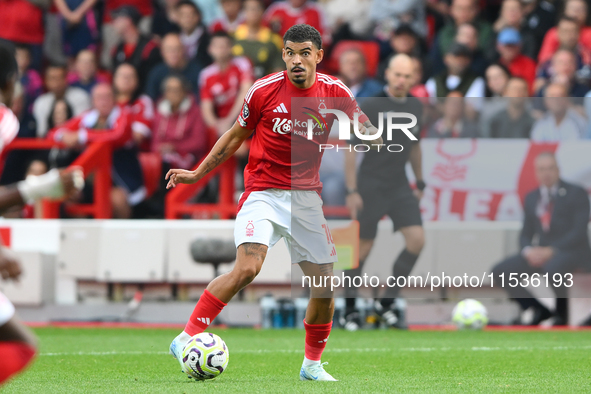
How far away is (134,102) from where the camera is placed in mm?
13391

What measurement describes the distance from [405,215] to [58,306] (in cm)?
482

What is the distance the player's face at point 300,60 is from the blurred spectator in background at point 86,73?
8.51 metres

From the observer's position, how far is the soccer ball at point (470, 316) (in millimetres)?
10688

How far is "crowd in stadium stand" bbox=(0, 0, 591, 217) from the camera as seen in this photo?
11867mm

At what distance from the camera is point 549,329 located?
10.9 m

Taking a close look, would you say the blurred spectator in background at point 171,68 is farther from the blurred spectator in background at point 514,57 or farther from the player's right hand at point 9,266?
the player's right hand at point 9,266

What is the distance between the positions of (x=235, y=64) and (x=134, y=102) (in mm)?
1714

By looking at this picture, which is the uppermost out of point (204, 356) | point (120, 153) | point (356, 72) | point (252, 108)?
point (356, 72)

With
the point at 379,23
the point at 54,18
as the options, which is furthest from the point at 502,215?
the point at 54,18

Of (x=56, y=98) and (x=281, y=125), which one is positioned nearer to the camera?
(x=281, y=125)

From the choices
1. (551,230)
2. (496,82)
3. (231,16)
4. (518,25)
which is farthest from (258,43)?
(551,230)

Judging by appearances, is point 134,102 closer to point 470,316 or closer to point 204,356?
point 470,316

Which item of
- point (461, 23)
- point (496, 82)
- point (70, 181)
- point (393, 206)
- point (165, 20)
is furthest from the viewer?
point (165, 20)

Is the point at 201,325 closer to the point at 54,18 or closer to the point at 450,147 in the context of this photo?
the point at 450,147
